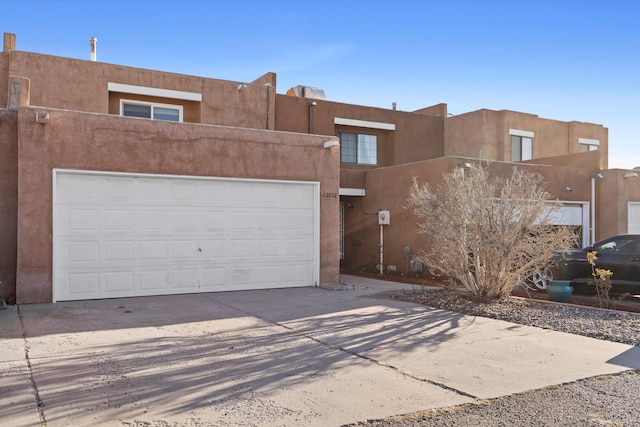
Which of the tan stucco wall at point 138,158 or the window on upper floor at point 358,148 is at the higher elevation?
the window on upper floor at point 358,148

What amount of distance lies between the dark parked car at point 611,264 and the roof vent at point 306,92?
451 inches

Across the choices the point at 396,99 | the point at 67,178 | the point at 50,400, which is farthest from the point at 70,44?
the point at 50,400

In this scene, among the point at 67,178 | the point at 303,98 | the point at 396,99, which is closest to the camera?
the point at 67,178

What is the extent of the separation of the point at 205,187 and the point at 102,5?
15.4 feet

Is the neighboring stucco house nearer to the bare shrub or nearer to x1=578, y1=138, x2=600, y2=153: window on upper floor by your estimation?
x1=578, y1=138, x2=600, y2=153: window on upper floor

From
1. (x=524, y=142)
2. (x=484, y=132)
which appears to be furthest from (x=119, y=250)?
(x=524, y=142)

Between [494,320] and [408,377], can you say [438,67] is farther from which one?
[408,377]

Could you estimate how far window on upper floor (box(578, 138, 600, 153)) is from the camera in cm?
2591

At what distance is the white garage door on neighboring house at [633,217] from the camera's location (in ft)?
58.5

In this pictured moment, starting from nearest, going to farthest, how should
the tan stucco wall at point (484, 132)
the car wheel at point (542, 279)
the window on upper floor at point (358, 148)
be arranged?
1. the car wheel at point (542, 279)
2. the window on upper floor at point (358, 148)
3. the tan stucco wall at point (484, 132)

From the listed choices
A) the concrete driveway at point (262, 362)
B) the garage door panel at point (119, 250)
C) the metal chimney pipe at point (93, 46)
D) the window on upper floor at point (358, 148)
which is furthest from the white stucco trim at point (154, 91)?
the concrete driveway at point (262, 362)

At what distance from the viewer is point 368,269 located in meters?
17.6

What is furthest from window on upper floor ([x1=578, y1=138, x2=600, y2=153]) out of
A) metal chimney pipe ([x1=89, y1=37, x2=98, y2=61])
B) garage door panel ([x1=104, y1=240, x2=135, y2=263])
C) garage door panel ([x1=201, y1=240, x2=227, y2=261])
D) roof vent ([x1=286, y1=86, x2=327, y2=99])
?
garage door panel ([x1=104, y1=240, x2=135, y2=263])

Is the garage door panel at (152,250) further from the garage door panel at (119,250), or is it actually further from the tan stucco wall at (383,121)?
the tan stucco wall at (383,121)
